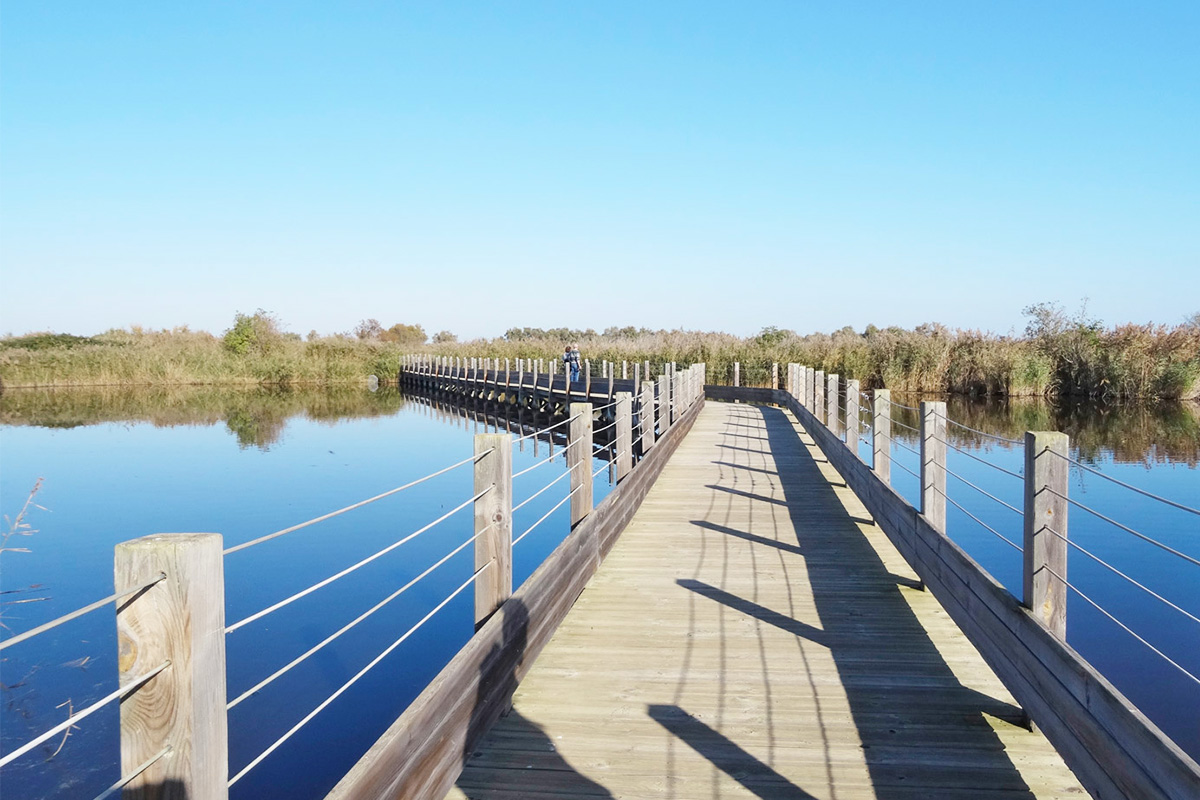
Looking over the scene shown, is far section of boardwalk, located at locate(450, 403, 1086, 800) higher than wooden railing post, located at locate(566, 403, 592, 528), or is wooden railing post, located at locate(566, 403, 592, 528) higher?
wooden railing post, located at locate(566, 403, 592, 528)

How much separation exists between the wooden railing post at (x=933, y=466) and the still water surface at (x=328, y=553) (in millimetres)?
1802

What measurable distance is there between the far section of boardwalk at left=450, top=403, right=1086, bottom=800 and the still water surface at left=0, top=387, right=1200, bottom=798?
178 centimetres

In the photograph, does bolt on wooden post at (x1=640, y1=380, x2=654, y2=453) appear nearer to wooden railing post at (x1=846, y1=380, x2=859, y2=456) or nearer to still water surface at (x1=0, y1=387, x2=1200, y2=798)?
still water surface at (x1=0, y1=387, x2=1200, y2=798)

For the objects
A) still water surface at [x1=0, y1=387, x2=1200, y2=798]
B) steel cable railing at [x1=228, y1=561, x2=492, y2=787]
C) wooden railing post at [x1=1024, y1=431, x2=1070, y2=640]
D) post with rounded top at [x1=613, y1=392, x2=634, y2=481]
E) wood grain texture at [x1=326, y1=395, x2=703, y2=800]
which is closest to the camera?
steel cable railing at [x1=228, y1=561, x2=492, y2=787]

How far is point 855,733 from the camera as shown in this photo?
363 cm

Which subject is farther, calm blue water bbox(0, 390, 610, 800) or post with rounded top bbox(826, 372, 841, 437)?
post with rounded top bbox(826, 372, 841, 437)

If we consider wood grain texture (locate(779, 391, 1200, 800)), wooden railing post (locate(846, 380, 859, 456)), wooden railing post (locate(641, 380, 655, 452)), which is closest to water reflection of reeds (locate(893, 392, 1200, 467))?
wooden railing post (locate(846, 380, 859, 456))

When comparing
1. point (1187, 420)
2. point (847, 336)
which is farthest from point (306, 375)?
point (1187, 420)

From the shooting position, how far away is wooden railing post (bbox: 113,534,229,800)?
5.83ft

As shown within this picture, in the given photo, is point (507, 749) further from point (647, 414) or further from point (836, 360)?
point (836, 360)

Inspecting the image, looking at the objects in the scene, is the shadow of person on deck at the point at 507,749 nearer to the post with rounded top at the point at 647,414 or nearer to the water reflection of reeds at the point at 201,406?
the post with rounded top at the point at 647,414

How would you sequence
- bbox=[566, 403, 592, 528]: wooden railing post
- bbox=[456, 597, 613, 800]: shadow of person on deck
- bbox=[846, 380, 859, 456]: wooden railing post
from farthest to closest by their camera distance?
bbox=[846, 380, 859, 456]: wooden railing post, bbox=[566, 403, 592, 528]: wooden railing post, bbox=[456, 597, 613, 800]: shadow of person on deck

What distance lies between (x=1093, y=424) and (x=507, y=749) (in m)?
21.0

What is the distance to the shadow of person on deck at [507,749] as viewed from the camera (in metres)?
3.19
